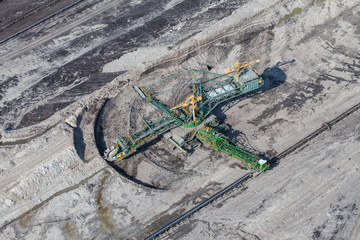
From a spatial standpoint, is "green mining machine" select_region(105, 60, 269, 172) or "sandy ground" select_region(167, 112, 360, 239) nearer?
"sandy ground" select_region(167, 112, 360, 239)

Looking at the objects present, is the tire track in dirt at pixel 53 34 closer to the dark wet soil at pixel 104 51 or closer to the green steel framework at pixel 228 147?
the dark wet soil at pixel 104 51

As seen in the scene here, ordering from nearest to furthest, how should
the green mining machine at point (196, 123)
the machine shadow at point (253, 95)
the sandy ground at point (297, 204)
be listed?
the sandy ground at point (297, 204), the green mining machine at point (196, 123), the machine shadow at point (253, 95)

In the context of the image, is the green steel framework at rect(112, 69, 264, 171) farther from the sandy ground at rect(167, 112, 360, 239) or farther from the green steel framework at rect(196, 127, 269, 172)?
the sandy ground at rect(167, 112, 360, 239)

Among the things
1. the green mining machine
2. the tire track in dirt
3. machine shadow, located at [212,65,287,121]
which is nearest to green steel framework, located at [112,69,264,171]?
the green mining machine

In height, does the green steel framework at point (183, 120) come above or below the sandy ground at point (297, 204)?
above

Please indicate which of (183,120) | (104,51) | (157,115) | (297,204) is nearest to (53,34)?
(104,51)

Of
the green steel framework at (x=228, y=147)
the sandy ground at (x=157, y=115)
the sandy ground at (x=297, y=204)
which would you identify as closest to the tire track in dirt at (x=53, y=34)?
the sandy ground at (x=157, y=115)

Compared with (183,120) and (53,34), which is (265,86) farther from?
(53,34)

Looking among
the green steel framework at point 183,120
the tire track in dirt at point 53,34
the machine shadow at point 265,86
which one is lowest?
the machine shadow at point 265,86
